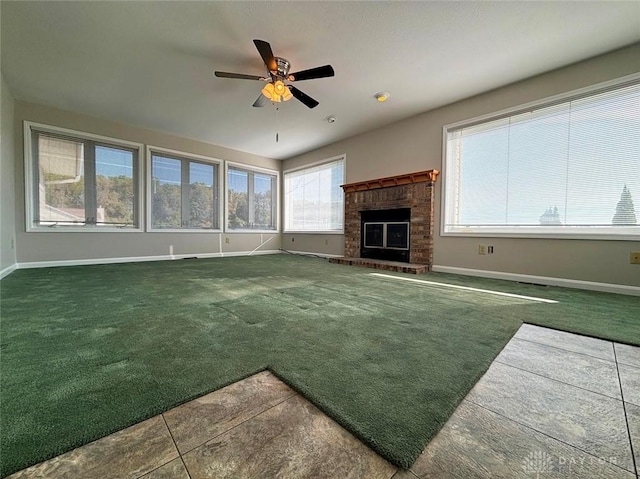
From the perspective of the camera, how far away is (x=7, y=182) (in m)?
3.48

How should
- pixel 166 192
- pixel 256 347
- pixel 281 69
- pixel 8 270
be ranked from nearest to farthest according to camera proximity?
pixel 256 347 → pixel 281 69 → pixel 8 270 → pixel 166 192

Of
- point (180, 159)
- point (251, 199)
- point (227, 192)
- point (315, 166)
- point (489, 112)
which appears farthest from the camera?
point (251, 199)

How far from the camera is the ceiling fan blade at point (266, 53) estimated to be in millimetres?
2328

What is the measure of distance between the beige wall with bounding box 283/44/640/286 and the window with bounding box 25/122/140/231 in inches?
176

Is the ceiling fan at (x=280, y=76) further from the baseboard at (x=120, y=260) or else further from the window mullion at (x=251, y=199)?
the baseboard at (x=120, y=260)

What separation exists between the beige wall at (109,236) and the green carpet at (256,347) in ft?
5.84

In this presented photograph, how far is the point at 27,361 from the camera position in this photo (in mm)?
1235

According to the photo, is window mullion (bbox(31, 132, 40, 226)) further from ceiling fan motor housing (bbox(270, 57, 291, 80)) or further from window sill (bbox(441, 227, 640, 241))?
window sill (bbox(441, 227, 640, 241))

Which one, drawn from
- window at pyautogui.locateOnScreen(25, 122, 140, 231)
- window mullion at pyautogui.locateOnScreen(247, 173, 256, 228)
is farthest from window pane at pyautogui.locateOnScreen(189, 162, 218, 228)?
window at pyautogui.locateOnScreen(25, 122, 140, 231)

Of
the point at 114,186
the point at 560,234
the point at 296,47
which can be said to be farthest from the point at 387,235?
the point at 114,186

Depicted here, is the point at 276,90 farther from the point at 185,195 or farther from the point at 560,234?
the point at 560,234

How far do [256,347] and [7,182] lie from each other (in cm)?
462

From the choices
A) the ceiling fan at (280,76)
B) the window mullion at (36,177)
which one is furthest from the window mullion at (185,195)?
the ceiling fan at (280,76)

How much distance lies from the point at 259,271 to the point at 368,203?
2.50m
